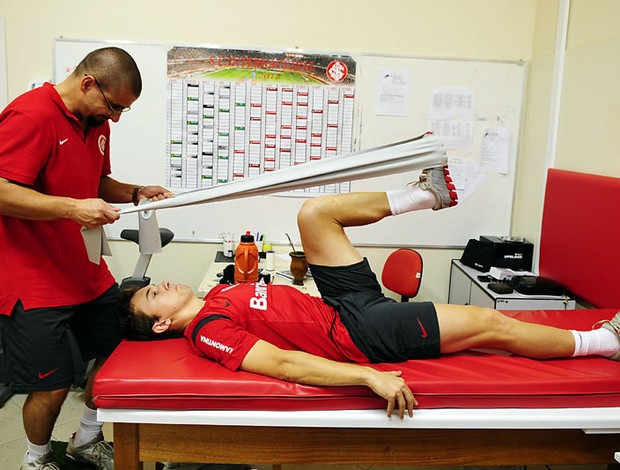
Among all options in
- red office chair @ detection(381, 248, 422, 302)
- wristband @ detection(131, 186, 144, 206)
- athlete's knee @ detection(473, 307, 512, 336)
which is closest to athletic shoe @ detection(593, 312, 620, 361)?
athlete's knee @ detection(473, 307, 512, 336)

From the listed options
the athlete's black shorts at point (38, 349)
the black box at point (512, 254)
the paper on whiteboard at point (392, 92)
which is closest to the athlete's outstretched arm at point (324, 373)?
the athlete's black shorts at point (38, 349)

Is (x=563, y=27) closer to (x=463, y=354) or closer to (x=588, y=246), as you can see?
(x=588, y=246)

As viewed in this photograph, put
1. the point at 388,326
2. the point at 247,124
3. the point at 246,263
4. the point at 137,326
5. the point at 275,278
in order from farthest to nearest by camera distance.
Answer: the point at 247,124, the point at 275,278, the point at 246,263, the point at 137,326, the point at 388,326

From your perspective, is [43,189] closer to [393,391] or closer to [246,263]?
[246,263]

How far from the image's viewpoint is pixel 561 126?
3312 mm

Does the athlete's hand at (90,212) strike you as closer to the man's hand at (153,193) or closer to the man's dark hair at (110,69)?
the man's dark hair at (110,69)

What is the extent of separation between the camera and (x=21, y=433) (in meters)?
2.74

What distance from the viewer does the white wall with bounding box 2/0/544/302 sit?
3.46 m

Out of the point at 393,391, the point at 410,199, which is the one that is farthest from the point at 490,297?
the point at 393,391

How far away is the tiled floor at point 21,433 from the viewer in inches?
100

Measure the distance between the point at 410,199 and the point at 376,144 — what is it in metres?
1.73

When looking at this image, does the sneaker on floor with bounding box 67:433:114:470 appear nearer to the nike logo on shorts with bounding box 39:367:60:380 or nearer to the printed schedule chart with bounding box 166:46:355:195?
the nike logo on shorts with bounding box 39:367:60:380

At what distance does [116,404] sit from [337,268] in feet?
2.74

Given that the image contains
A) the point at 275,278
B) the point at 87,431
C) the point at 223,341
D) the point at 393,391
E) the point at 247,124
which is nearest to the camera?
the point at 393,391
